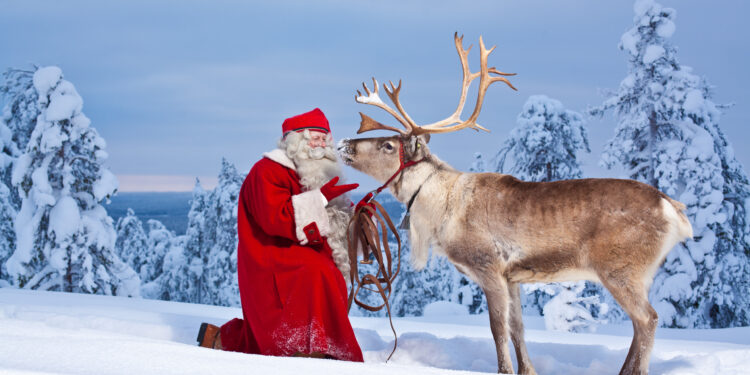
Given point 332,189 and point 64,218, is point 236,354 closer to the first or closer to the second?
point 332,189

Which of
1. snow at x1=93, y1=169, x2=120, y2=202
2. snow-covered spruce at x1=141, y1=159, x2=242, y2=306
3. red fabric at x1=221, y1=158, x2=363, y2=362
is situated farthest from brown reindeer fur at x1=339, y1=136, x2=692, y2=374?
snow-covered spruce at x1=141, y1=159, x2=242, y2=306

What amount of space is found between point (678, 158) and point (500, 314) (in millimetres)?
11416

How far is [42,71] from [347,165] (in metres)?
12.1

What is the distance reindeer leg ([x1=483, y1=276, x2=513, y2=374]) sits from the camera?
14.5 ft

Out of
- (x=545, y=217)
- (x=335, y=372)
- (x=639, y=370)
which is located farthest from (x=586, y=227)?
(x=335, y=372)

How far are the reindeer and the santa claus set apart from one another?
1.15 ft

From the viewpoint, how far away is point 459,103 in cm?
527

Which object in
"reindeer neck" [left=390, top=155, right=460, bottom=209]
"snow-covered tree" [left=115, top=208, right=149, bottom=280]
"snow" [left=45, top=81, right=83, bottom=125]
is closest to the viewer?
"reindeer neck" [left=390, top=155, right=460, bottom=209]

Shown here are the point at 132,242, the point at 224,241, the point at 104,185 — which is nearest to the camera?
the point at 104,185

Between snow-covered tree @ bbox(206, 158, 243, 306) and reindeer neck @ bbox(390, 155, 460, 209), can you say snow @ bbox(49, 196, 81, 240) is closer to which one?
snow-covered tree @ bbox(206, 158, 243, 306)

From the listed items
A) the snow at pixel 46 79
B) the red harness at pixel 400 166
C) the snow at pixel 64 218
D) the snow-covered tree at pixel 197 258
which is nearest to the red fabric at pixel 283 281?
the red harness at pixel 400 166

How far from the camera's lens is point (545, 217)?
436cm

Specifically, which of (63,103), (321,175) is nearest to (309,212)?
(321,175)

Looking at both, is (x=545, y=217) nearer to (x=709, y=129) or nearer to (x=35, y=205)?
(x=709, y=129)
